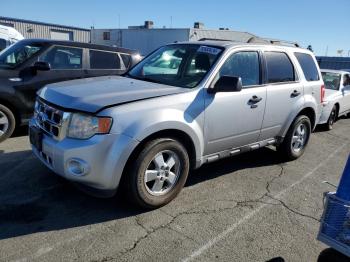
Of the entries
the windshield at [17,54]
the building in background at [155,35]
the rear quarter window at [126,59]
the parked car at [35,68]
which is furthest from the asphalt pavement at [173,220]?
the building in background at [155,35]

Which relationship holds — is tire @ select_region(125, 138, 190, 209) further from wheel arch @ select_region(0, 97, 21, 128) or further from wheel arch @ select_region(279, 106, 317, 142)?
wheel arch @ select_region(0, 97, 21, 128)

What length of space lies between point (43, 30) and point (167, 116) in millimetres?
31864

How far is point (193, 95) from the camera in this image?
400 centimetres

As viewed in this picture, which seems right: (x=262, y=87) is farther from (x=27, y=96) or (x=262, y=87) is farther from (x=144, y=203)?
(x=27, y=96)

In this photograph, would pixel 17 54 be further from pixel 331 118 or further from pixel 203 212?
pixel 331 118

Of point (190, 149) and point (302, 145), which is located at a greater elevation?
point (190, 149)

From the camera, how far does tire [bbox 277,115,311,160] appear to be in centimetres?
565

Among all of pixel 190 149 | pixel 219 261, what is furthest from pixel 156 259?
pixel 190 149

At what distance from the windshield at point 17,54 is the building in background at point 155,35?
28.6m

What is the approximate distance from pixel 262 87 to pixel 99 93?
7.68 feet

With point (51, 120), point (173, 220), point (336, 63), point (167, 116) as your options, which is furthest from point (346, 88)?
point (336, 63)

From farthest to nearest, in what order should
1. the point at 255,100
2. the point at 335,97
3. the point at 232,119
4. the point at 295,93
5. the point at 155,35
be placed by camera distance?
the point at 155,35 < the point at 335,97 < the point at 295,93 < the point at 255,100 < the point at 232,119

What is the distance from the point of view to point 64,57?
674cm

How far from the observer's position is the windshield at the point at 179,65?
14.3 feet
